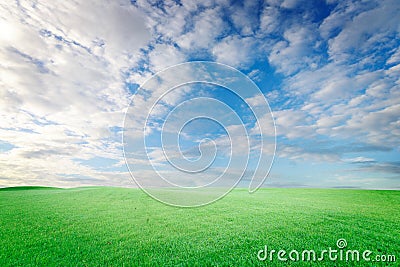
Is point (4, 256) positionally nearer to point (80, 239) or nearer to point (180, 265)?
point (80, 239)

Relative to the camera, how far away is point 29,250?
7.66 meters

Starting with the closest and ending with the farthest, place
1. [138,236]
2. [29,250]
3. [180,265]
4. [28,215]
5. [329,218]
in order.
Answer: [180,265], [29,250], [138,236], [329,218], [28,215]

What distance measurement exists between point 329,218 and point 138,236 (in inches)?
344

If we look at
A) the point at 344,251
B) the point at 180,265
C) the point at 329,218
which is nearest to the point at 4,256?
the point at 180,265

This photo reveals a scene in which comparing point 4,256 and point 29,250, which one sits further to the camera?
point 29,250

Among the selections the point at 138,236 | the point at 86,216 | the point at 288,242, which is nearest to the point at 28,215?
the point at 86,216

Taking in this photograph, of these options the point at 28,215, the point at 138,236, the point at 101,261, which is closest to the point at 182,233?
the point at 138,236

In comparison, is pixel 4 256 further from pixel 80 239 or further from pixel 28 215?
pixel 28 215

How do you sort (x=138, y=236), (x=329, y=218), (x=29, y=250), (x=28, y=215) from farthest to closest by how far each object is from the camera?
1. (x=28, y=215)
2. (x=329, y=218)
3. (x=138, y=236)
4. (x=29, y=250)

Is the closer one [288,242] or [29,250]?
[29,250]

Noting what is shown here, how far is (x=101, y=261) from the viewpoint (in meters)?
6.92

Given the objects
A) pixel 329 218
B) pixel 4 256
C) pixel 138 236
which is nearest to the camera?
pixel 4 256

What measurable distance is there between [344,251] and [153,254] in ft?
18.8

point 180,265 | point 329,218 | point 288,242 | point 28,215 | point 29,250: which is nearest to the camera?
point 180,265
